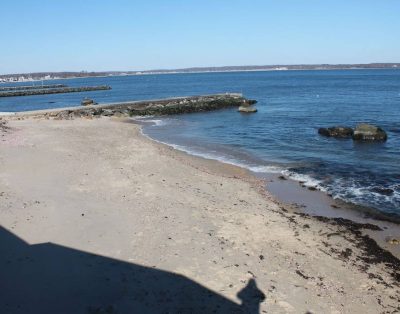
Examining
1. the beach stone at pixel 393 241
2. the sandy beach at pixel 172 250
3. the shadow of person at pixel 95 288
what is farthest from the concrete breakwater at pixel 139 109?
the beach stone at pixel 393 241

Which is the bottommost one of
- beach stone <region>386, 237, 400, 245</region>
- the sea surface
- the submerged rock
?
beach stone <region>386, 237, 400, 245</region>

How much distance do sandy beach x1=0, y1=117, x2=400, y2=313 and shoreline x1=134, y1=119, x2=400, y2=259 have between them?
363 millimetres

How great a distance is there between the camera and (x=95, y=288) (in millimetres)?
8664

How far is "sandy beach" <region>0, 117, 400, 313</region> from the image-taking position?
8398 millimetres

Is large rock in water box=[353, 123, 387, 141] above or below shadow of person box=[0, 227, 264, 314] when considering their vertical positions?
above

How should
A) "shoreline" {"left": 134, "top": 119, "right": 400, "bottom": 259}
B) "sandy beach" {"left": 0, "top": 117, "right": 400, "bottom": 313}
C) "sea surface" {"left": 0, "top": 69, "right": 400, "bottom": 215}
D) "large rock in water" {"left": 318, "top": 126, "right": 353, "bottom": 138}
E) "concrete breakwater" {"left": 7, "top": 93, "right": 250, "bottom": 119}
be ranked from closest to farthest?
1. "sandy beach" {"left": 0, "top": 117, "right": 400, "bottom": 313}
2. "shoreline" {"left": 134, "top": 119, "right": 400, "bottom": 259}
3. "sea surface" {"left": 0, "top": 69, "right": 400, "bottom": 215}
4. "large rock in water" {"left": 318, "top": 126, "right": 353, "bottom": 138}
5. "concrete breakwater" {"left": 7, "top": 93, "right": 250, "bottom": 119}

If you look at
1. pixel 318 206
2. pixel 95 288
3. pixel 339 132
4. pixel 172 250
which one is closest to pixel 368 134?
pixel 339 132

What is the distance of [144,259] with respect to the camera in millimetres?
10016

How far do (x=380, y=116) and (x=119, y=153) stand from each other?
29.4m

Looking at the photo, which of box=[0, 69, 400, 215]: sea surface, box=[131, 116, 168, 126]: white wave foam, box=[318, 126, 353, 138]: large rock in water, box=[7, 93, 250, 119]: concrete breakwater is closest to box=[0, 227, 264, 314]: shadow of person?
box=[0, 69, 400, 215]: sea surface

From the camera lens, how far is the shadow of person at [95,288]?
801 centimetres

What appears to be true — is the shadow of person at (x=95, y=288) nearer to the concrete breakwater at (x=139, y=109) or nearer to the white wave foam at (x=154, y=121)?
the white wave foam at (x=154, y=121)

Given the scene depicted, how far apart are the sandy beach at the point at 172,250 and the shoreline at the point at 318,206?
0.36m

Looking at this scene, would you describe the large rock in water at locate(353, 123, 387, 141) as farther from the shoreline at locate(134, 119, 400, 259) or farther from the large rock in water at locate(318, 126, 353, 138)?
the shoreline at locate(134, 119, 400, 259)
